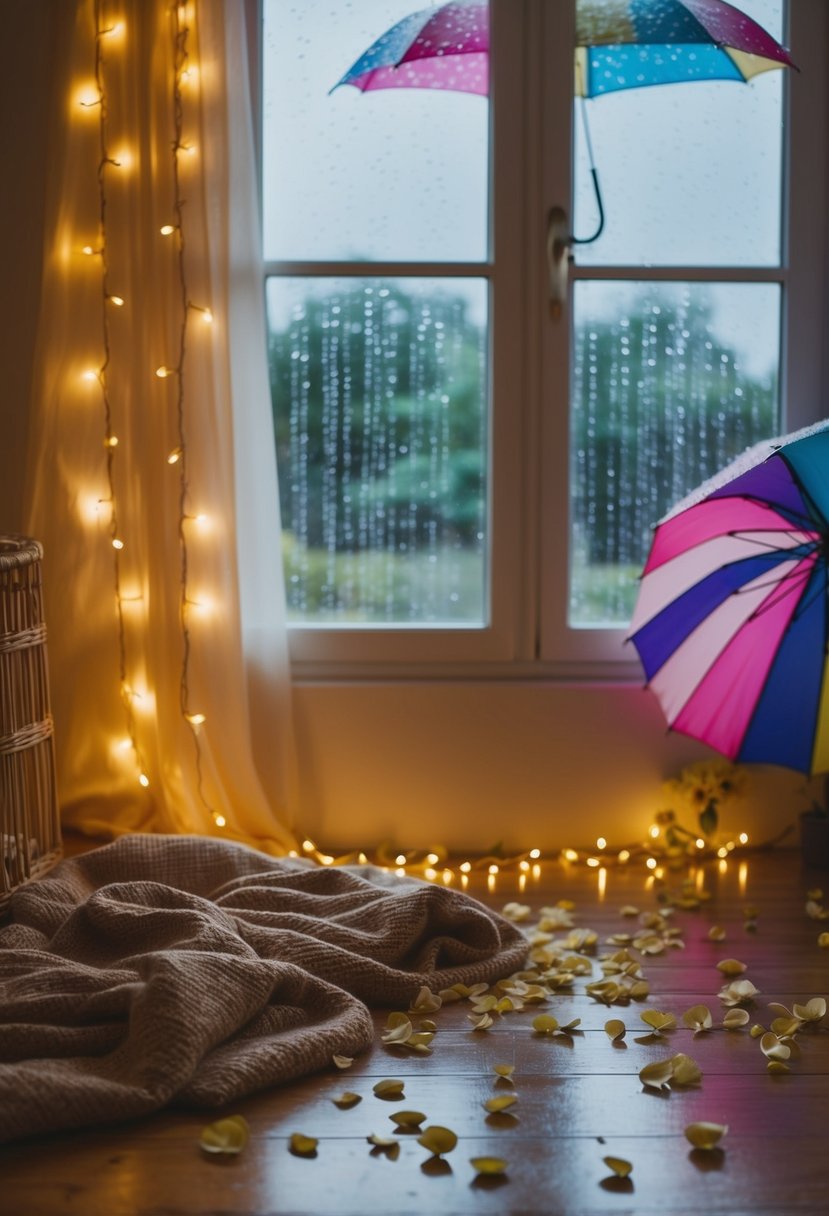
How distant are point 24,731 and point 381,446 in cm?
96

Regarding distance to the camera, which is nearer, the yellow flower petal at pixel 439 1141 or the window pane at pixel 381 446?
the yellow flower petal at pixel 439 1141

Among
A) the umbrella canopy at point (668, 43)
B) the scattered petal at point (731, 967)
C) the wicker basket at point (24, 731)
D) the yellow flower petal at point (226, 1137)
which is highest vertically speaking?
the umbrella canopy at point (668, 43)

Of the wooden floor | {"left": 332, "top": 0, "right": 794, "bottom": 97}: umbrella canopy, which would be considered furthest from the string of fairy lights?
the wooden floor

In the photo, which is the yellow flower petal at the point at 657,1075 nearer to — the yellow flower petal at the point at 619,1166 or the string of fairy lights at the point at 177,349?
the yellow flower petal at the point at 619,1166

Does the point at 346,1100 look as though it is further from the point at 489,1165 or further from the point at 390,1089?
the point at 489,1165

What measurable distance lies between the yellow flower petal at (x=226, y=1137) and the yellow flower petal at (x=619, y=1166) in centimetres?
39

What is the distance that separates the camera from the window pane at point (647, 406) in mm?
2639

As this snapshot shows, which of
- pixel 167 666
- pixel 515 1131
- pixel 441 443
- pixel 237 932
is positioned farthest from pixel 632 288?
pixel 515 1131

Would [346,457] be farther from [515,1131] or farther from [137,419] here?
[515,1131]

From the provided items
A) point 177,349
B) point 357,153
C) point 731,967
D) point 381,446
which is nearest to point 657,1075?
point 731,967

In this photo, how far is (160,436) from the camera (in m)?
2.48

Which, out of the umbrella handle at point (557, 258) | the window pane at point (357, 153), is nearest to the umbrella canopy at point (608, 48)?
the window pane at point (357, 153)

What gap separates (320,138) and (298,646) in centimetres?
103

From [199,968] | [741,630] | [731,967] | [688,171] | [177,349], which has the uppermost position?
[688,171]
